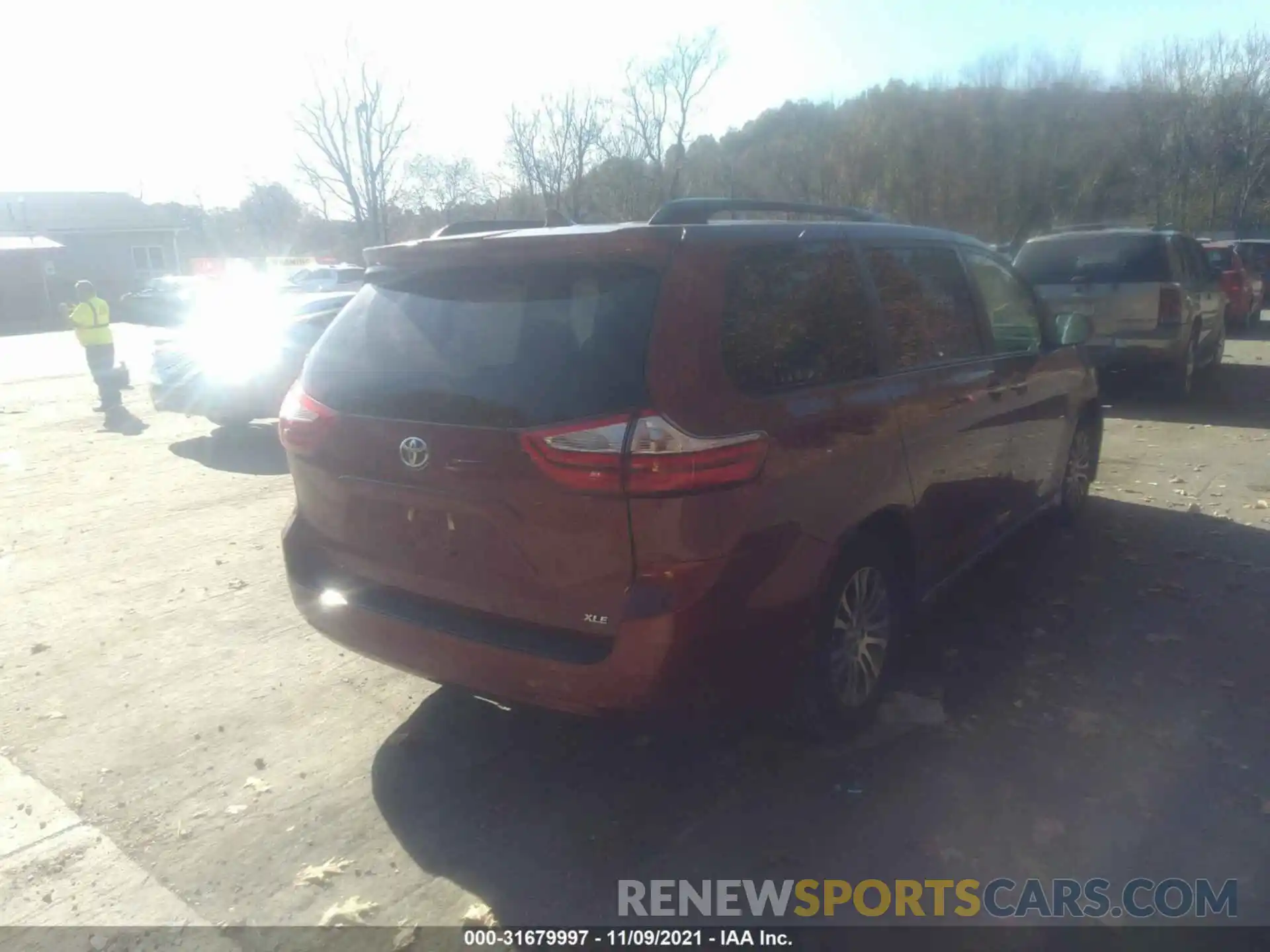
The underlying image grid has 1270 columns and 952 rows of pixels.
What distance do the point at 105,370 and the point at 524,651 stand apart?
39.6 feet

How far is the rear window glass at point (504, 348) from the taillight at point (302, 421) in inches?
2.4

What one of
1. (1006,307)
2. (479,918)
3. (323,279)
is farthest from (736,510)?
(323,279)

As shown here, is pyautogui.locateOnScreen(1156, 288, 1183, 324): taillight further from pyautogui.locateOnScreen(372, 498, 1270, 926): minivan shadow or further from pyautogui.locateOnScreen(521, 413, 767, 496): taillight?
pyautogui.locateOnScreen(521, 413, 767, 496): taillight

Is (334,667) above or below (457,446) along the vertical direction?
below

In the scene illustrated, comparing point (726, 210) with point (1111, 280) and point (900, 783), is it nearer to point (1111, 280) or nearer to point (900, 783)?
point (900, 783)

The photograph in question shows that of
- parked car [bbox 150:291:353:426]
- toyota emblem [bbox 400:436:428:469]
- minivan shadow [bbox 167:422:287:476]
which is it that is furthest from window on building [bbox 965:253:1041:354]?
parked car [bbox 150:291:353:426]

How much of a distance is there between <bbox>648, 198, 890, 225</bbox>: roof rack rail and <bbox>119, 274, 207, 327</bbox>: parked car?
33633 mm

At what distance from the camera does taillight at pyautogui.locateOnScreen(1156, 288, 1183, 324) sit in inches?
403

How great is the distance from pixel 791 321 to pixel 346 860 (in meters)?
2.33

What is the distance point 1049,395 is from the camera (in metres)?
5.50

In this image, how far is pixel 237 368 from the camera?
10.5m

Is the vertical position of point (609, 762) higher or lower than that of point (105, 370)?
lower

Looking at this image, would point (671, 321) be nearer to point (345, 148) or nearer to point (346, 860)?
point (346, 860)

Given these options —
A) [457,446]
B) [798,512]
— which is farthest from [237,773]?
[798,512]
